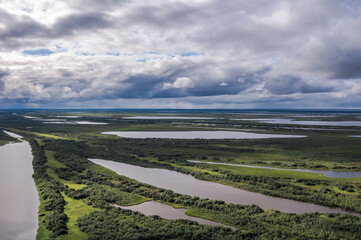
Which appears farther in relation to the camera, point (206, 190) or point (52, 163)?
point (52, 163)

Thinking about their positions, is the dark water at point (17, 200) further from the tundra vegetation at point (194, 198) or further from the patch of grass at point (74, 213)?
the patch of grass at point (74, 213)

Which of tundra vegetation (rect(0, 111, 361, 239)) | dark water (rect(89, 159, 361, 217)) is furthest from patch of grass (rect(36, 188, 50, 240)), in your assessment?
dark water (rect(89, 159, 361, 217))

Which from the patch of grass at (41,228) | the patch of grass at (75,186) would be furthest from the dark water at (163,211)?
the patch of grass at (75,186)

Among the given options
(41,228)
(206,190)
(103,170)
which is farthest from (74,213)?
(103,170)

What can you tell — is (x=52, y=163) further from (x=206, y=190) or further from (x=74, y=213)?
(x=206, y=190)

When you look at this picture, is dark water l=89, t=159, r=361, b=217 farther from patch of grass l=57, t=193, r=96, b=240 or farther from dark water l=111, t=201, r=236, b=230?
patch of grass l=57, t=193, r=96, b=240
